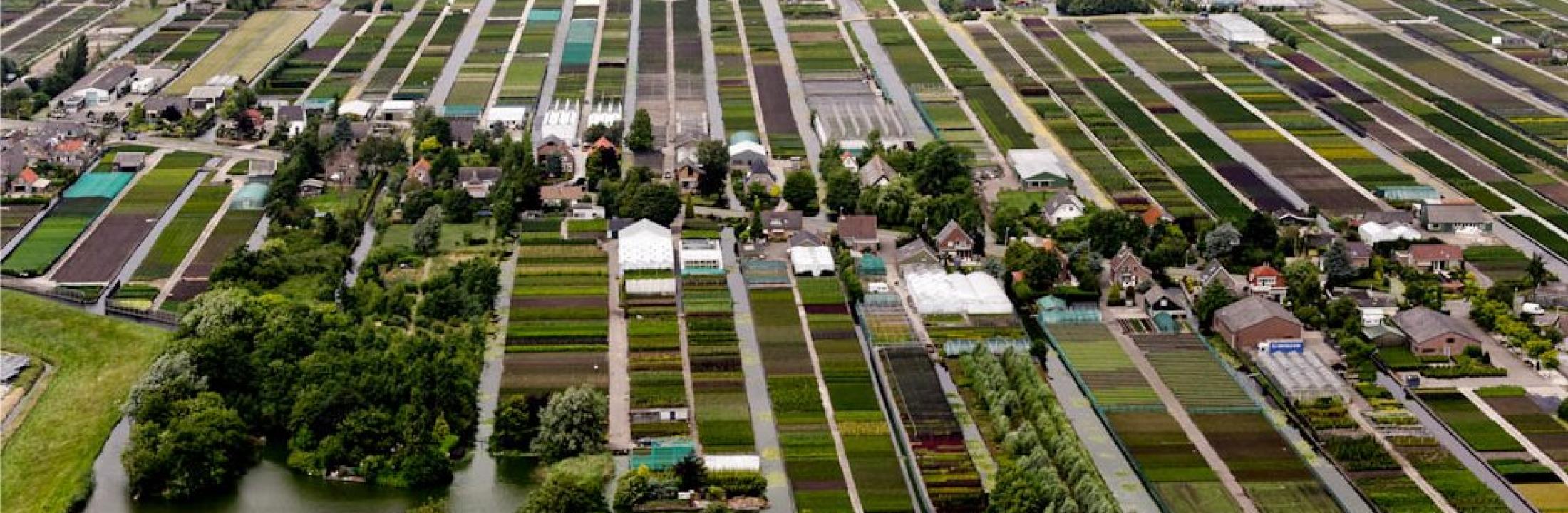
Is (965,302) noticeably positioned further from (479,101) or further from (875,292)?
(479,101)

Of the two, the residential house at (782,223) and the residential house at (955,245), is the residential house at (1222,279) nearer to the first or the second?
the residential house at (955,245)

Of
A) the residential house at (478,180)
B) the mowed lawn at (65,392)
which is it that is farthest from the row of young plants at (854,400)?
the mowed lawn at (65,392)

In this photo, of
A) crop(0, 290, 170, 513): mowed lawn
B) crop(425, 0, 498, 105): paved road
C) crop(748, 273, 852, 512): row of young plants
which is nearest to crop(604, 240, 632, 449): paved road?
crop(748, 273, 852, 512): row of young plants

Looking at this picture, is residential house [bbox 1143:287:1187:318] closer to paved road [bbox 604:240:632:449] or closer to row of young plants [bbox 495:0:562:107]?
paved road [bbox 604:240:632:449]

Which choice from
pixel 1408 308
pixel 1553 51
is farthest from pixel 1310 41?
pixel 1408 308

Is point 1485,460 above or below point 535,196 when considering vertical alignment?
below

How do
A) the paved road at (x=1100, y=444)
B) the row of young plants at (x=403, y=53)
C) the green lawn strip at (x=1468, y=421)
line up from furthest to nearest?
the row of young plants at (x=403, y=53), the green lawn strip at (x=1468, y=421), the paved road at (x=1100, y=444)
